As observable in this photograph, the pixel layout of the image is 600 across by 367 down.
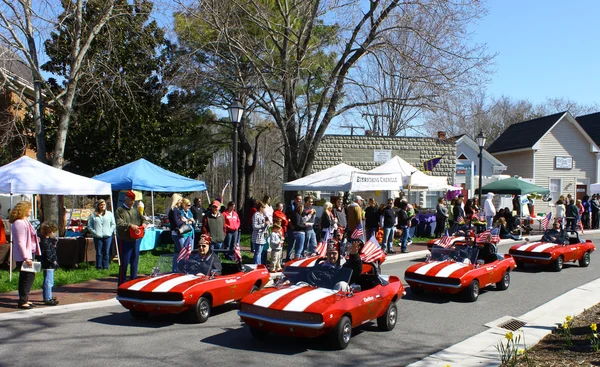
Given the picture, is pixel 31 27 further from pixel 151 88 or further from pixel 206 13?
pixel 151 88

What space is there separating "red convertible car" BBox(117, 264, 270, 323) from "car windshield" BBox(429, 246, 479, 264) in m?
4.37

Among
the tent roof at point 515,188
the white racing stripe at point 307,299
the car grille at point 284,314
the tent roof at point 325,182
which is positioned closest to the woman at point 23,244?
the car grille at point 284,314

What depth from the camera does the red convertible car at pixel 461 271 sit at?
1062 cm

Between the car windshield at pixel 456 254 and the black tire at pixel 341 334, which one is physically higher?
the car windshield at pixel 456 254

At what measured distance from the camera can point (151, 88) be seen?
26328mm

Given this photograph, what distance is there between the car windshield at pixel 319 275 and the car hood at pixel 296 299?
0.22 m

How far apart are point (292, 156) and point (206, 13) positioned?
583cm

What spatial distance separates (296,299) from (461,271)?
4.65 meters

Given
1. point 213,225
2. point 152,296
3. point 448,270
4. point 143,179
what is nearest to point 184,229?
point 213,225

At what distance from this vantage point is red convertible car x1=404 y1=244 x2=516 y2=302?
1062 cm

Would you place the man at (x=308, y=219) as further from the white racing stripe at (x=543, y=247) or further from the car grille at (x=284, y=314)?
the car grille at (x=284, y=314)

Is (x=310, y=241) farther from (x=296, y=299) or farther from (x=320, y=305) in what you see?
(x=320, y=305)

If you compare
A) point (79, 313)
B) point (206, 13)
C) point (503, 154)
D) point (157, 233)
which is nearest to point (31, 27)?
point (206, 13)

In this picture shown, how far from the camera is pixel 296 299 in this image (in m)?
7.37
